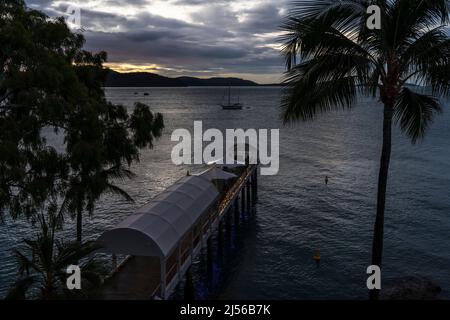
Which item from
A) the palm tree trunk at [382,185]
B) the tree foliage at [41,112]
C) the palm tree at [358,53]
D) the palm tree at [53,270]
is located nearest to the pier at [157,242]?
the tree foliage at [41,112]

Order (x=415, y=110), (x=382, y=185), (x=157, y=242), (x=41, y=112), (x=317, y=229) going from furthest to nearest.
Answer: (x=317, y=229), (x=157, y=242), (x=41, y=112), (x=382, y=185), (x=415, y=110)

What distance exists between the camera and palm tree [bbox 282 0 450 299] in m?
10.6

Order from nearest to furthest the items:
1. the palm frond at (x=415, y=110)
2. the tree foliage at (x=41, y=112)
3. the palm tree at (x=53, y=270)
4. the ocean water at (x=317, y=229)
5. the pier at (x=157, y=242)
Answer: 1. the palm tree at (x=53, y=270)
2. the palm frond at (x=415, y=110)
3. the tree foliage at (x=41, y=112)
4. the pier at (x=157, y=242)
5. the ocean water at (x=317, y=229)

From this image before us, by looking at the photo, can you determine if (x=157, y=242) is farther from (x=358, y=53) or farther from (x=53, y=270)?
(x=358, y=53)

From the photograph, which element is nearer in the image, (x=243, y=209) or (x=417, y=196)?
(x=243, y=209)

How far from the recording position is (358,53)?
1116 centimetres

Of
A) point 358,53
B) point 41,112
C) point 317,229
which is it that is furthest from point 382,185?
point 317,229

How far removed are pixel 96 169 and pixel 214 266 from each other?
16.7 m

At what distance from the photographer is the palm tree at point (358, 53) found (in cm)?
1064

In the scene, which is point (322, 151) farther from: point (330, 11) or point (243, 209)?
point (330, 11)

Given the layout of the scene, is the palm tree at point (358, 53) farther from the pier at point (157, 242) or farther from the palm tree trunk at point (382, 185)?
the pier at point (157, 242)

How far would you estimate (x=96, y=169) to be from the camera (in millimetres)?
19516

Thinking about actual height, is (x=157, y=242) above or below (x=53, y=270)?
below
